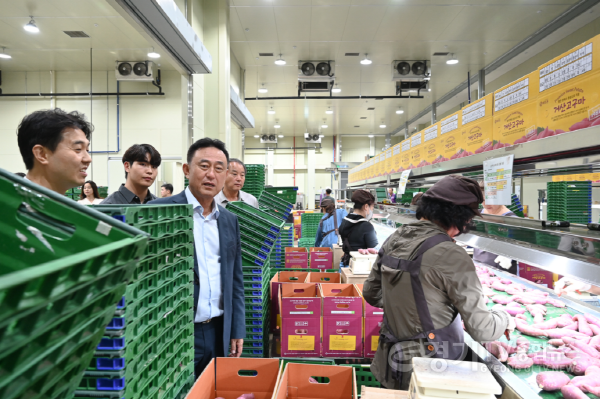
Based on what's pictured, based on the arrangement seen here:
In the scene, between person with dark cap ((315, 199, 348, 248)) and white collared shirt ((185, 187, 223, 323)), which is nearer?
white collared shirt ((185, 187, 223, 323))

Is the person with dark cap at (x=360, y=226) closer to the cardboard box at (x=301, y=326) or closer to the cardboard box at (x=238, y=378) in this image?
the cardboard box at (x=301, y=326)

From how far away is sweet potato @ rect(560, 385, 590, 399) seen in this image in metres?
1.44

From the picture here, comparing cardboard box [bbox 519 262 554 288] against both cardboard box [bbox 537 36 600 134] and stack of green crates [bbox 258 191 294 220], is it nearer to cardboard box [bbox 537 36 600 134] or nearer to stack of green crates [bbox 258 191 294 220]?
cardboard box [bbox 537 36 600 134]

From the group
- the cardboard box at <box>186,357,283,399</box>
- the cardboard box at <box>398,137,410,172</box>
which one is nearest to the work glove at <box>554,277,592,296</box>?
the cardboard box at <box>186,357,283,399</box>

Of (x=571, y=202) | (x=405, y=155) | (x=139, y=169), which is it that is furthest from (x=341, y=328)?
(x=571, y=202)

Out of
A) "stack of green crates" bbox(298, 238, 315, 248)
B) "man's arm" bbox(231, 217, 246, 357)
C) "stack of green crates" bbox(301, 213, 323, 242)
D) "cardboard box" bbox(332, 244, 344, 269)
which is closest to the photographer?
"man's arm" bbox(231, 217, 246, 357)

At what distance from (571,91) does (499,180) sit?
581mm

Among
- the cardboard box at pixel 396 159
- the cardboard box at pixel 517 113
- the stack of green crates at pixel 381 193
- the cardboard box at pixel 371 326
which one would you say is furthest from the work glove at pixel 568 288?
the stack of green crates at pixel 381 193

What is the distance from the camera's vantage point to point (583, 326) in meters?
2.07

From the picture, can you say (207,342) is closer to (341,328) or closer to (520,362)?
(341,328)

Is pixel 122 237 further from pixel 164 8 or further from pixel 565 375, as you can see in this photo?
pixel 164 8

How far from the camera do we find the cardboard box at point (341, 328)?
267 centimetres

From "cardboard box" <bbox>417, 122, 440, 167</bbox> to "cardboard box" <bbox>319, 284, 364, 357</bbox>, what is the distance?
2.12 m

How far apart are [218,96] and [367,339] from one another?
4.67 metres
